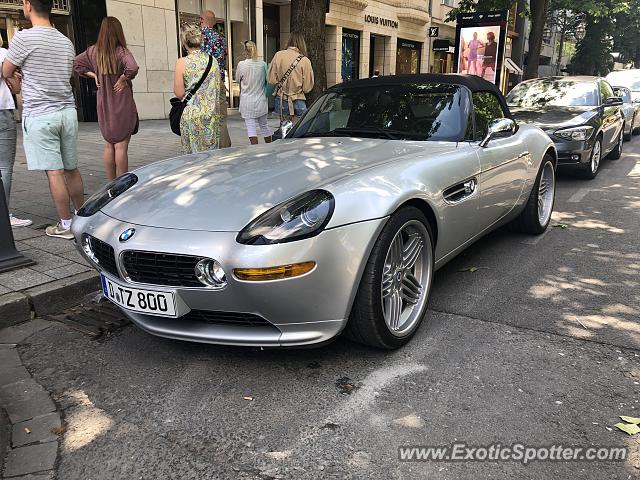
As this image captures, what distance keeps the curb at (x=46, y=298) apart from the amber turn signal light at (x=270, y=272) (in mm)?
1901

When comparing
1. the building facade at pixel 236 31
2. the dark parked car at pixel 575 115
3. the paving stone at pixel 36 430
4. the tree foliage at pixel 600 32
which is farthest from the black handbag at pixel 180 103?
the tree foliage at pixel 600 32

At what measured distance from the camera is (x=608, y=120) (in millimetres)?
8914

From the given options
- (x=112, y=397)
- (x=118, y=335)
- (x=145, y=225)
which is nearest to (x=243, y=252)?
(x=145, y=225)

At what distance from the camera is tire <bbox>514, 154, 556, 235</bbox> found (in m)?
5.17

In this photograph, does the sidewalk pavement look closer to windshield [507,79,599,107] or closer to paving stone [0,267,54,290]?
paving stone [0,267,54,290]

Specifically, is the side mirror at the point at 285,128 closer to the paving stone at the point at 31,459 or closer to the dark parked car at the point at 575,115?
the paving stone at the point at 31,459

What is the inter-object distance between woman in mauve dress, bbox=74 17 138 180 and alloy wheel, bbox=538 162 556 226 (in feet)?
13.7

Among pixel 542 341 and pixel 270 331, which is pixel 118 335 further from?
pixel 542 341

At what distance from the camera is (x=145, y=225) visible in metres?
2.78

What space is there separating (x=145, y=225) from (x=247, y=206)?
1.74 feet

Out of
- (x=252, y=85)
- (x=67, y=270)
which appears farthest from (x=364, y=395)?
(x=252, y=85)

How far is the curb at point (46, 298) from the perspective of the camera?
3.52 meters

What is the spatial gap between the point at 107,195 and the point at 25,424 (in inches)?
55.6

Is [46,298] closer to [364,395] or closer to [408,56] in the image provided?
[364,395]
